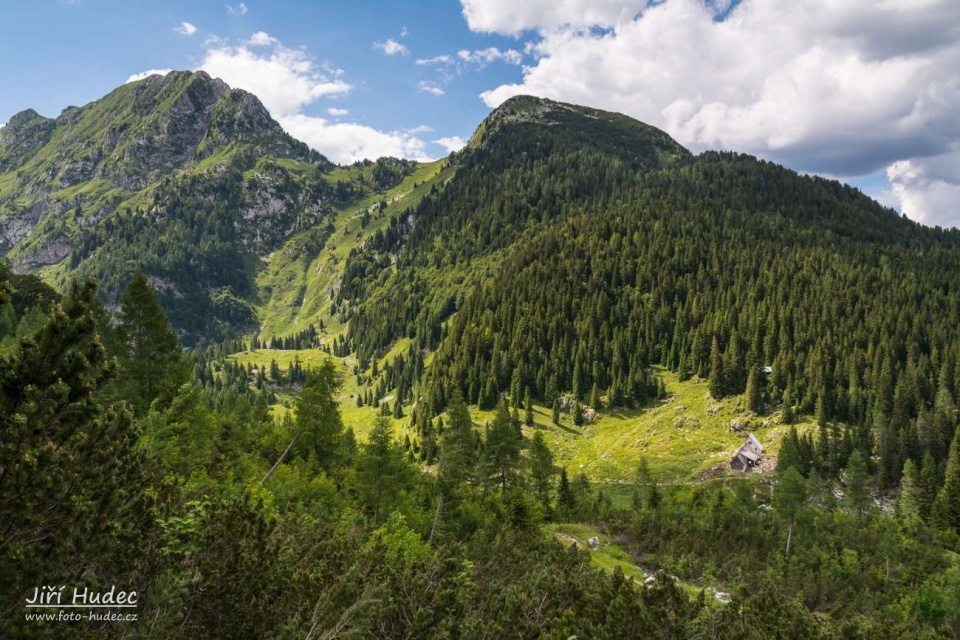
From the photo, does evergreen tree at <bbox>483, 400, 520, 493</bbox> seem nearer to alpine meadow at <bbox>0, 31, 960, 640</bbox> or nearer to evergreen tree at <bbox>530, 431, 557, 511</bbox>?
alpine meadow at <bbox>0, 31, 960, 640</bbox>

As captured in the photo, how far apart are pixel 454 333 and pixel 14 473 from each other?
16432cm

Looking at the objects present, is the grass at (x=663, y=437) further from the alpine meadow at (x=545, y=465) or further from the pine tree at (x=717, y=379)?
the pine tree at (x=717, y=379)

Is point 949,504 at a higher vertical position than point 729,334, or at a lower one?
lower

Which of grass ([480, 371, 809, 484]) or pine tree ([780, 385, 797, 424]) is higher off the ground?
pine tree ([780, 385, 797, 424])

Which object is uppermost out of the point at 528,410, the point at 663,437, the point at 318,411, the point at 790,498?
the point at 318,411

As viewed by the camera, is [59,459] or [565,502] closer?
[59,459]

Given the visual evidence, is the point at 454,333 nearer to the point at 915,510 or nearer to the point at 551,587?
the point at 915,510

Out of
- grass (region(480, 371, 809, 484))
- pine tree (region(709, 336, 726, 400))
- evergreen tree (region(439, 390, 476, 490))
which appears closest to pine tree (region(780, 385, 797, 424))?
grass (region(480, 371, 809, 484))

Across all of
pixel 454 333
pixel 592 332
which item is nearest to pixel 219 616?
pixel 592 332

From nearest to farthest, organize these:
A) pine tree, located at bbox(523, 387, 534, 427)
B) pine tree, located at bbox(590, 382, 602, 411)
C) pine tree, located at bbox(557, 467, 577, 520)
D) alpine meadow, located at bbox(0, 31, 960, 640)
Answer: alpine meadow, located at bbox(0, 31, 960, 640)
pine tree, located at bbox(557, 467, 577, 520)
pine tree, located at bbox(523, 387, 534, 427)
pine tree, located at bbox(590, 382, 602, 411)

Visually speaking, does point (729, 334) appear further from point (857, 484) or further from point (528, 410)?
point (857, 484)

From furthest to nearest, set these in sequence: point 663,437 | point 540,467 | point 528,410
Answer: point 528,410, point 663,437, point 540,467

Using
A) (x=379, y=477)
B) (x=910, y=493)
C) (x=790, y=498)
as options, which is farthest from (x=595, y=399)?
(x=379, y=477)

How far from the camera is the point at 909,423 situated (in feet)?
329
